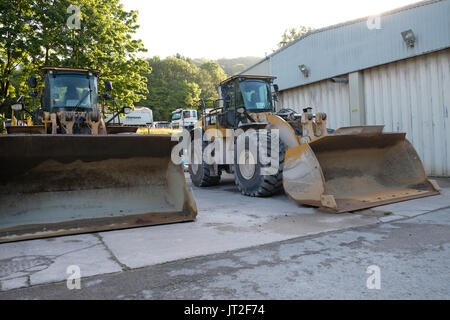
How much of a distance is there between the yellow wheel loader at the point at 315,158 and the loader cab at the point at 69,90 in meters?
2.94

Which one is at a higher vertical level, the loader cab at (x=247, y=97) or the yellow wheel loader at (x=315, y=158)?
the loader cab at (x=247, y=97)

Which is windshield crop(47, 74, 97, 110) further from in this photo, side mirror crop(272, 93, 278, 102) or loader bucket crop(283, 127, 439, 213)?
loader bucket crop(283, 127, 439, 213)

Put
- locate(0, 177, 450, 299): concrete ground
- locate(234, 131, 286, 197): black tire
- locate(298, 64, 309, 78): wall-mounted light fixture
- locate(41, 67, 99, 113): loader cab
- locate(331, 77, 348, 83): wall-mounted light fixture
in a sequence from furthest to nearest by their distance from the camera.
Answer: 1. locate(298, 64, 309, 78): wall-mounted light fixture
2. locate(331, 77, 348, 83): wall-mounted light fixture
3. locate(41, 67, 99, 113): loader cab
4. locate(234, 131, 286, 197): black tire
5. locate(0, 177, 450, 299): concrete ground

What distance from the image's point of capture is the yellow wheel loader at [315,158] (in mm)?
5387

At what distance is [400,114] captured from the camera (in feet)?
31.1

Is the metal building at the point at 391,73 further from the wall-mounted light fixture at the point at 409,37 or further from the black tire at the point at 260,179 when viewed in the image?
the black tire at the point at 260,179

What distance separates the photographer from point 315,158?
5191mm

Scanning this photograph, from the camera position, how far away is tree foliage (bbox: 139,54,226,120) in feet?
177

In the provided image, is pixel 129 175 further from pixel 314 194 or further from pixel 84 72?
pixel 84 72

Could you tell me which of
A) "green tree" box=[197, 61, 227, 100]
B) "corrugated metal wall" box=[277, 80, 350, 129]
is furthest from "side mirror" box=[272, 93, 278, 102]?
"green tree" box=[197, 61, 227, 100]

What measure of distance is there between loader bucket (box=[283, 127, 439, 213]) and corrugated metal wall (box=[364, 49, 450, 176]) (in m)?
3.01

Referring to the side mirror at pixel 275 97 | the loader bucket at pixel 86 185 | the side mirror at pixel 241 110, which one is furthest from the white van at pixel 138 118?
the loader bucket at pixel 86 185

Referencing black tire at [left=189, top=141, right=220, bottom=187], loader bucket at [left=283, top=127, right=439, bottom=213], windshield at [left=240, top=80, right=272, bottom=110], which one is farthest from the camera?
black tire at [left=189, top=141, right=220, bottom=187]

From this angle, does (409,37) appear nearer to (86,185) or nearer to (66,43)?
(86,185)
